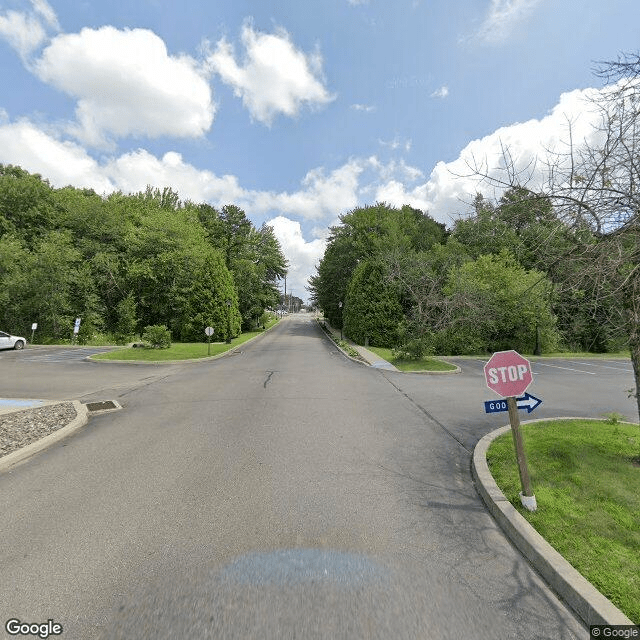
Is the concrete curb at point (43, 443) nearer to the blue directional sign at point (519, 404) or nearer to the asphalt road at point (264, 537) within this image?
the asphalt road at point (264, 537)

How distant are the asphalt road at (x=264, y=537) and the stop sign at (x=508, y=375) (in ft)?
4.70

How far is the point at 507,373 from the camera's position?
Result: 3.90 metres

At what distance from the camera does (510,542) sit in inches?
134

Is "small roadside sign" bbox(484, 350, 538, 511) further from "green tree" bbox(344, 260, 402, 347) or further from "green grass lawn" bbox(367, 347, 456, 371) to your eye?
"green tree" bbox(344, 260, 402, 347)

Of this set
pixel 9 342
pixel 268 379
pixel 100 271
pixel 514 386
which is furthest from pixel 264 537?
pixel 100 271

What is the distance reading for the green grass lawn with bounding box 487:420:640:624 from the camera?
2818 millimetres

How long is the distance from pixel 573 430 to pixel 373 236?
32.3 meters

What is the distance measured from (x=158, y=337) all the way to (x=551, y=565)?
21433 mm

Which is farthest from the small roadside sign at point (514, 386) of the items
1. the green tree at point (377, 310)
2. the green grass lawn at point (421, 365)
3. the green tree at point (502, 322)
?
the green tree at point (377, 310)

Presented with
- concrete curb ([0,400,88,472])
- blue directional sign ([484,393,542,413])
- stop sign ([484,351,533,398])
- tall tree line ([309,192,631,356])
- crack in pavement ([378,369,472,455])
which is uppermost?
tall tree line ([309,192,631,356])

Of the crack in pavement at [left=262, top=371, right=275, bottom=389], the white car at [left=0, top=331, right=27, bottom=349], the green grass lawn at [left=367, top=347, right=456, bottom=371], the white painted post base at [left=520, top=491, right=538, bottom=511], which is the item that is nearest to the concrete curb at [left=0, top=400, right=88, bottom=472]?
the crack in pavement at [left=262, top=371, right=275, bottom=389]

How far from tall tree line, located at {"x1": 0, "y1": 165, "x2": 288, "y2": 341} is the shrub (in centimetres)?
858

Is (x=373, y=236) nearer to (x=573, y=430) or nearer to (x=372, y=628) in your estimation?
(x=573, y=430)

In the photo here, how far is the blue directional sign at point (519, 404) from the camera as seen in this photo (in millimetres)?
4039
